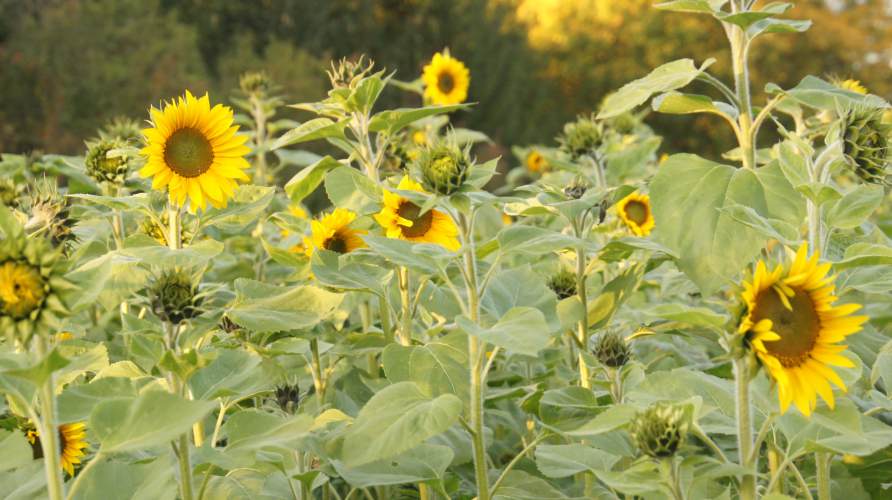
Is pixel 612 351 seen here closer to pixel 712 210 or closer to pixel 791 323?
pixel 712 210

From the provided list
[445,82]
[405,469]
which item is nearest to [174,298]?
[405,469]

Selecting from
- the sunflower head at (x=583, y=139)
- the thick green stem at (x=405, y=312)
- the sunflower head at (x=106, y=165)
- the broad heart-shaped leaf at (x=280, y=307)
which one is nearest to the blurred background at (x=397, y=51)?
the sunflower head at (x=583, y=139)

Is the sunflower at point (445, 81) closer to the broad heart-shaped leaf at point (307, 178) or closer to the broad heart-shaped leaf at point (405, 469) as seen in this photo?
the broad heart-shaped leaf at point (307, 178)

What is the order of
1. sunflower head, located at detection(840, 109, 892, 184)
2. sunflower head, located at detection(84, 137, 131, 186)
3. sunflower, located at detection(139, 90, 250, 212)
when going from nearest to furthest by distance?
sunflower head, located at detection(840, 109, 892, 184), sunflower, located at detection(139, 90, 250, 212), sunflower head, located at detection(84, 137, 131, 186)

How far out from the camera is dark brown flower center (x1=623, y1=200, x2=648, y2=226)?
2645mm

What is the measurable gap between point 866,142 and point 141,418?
3.06 ft

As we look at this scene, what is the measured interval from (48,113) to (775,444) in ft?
32.4

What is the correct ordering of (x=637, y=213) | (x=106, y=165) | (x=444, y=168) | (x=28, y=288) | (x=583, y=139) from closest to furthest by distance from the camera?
(x=28, y=288) → (x=444, y=168) → (x=106, y=165) → (x=583, y=139) → (x=637, y=213)

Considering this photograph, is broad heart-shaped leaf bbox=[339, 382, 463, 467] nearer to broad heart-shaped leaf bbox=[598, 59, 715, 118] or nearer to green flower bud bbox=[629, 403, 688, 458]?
green flower bud bbox=[629, 403, 688, 458]

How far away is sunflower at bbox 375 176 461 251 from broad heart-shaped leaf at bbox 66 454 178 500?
1.73 ft

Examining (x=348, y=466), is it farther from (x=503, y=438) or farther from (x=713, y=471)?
(x=503, y=438)

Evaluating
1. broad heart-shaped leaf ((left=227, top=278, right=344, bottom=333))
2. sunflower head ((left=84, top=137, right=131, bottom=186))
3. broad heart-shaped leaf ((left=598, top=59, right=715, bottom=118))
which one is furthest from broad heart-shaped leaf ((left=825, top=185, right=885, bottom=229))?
sunflower head ((left=84, top=137, right=131, bottom=186))

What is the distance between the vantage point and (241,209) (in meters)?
1.58

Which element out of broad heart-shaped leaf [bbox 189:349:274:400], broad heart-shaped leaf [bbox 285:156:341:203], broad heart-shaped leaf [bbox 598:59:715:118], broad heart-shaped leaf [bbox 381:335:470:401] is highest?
broad heart-shaped leaf [bbox 598:59:715:118]
